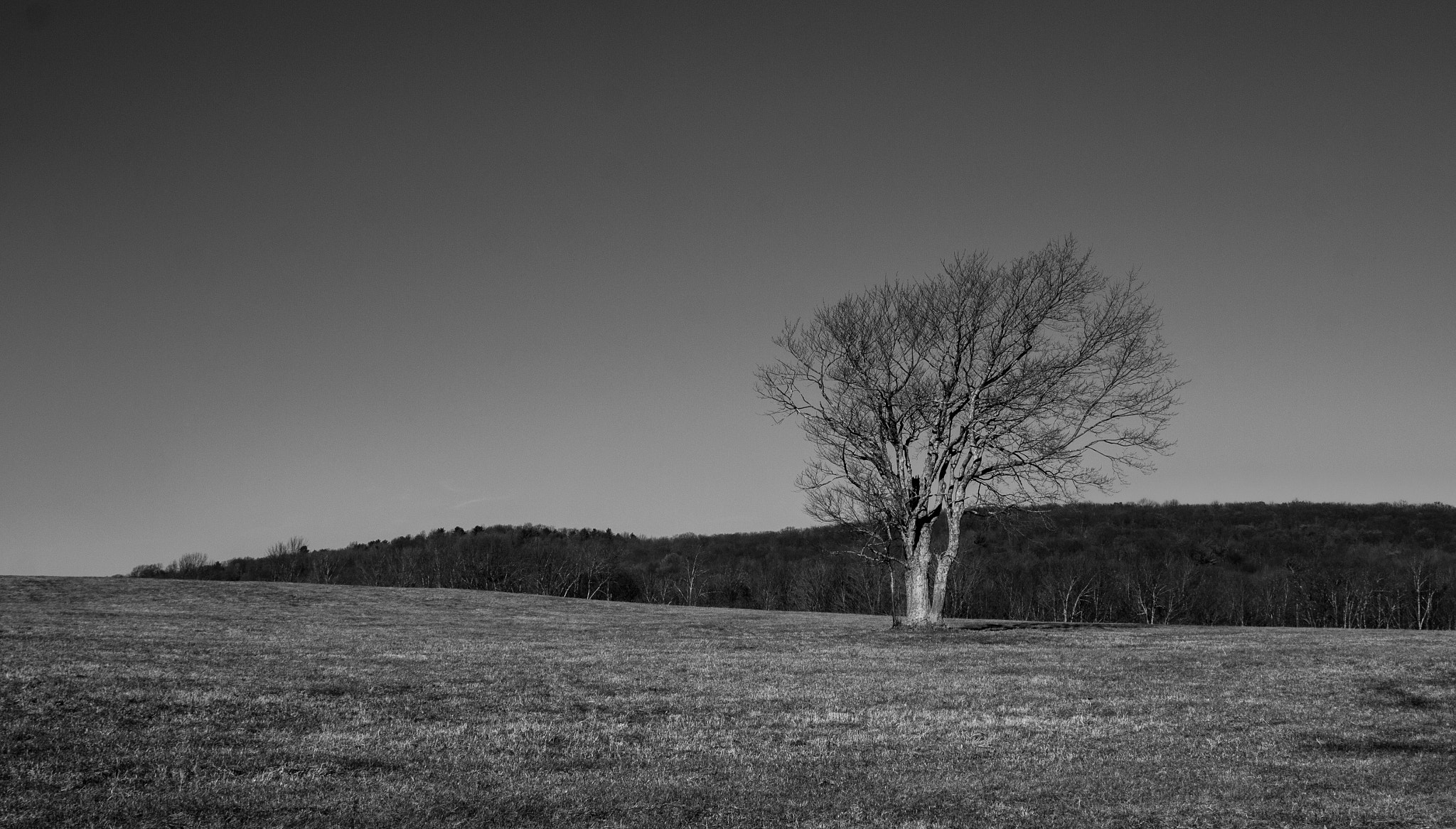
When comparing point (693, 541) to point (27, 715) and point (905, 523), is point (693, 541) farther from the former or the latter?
point (27, 715)

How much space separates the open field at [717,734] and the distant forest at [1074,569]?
85.0m

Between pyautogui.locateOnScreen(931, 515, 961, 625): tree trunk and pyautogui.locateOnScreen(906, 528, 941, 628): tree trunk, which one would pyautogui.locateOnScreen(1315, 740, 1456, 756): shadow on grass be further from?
pyautogui.locateOnScreen(906, 528, 941, 628): tree trunk

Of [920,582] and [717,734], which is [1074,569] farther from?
[717,734]

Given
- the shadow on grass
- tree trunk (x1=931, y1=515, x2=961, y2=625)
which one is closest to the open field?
the shadow on grass

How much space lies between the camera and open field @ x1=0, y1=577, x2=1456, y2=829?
10602 mm

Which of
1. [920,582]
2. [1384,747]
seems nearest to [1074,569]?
[920,582]

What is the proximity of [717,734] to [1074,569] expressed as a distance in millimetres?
126540

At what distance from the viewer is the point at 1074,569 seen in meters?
132

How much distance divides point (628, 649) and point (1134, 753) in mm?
16661

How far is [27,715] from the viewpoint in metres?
14.1

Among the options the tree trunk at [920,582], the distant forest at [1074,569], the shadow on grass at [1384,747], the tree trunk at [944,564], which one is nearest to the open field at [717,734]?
the shadow on grass at [1384,747]

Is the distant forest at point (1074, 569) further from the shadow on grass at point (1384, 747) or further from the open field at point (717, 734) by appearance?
the shadow on grass at point (1384, 747)

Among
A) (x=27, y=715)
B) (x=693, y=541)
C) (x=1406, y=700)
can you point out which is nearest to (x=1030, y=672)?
(x=1406, y=700)

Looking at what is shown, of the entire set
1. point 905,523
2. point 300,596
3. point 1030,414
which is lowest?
point 300,596
